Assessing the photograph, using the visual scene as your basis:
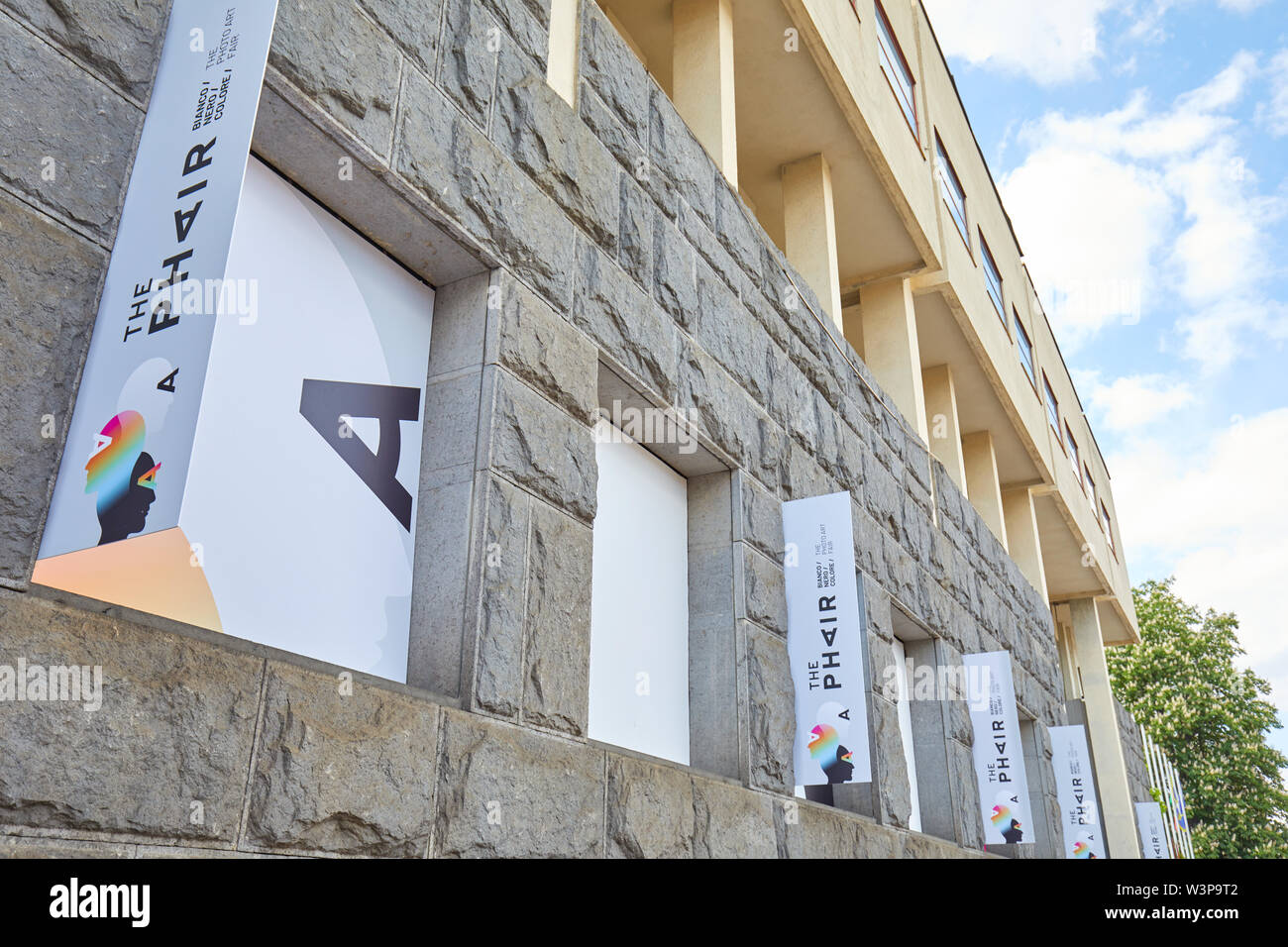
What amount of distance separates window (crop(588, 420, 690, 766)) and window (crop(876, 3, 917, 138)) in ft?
21.4

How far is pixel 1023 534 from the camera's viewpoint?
51.4ft

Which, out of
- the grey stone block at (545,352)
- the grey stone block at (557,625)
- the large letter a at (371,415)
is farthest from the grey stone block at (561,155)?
the grey stone block at (557,625)

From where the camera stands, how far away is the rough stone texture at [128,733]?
7.38 feet

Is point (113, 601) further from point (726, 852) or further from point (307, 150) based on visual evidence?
point (726, 852)

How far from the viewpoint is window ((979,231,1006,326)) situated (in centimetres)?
1405

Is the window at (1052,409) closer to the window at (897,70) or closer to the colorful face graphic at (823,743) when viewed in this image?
the window at (897,70)

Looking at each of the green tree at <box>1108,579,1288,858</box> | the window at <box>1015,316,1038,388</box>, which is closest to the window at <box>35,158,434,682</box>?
the window at <box>1015,316,1038,388</box>

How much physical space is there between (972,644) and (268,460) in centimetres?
819

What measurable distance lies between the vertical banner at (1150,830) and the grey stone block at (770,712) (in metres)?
14.4

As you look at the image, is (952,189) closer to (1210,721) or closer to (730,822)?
(730,822)

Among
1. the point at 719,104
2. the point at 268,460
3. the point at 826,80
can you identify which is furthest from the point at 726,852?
the point at 826,80

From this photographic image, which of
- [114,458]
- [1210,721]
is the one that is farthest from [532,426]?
[1210,721]

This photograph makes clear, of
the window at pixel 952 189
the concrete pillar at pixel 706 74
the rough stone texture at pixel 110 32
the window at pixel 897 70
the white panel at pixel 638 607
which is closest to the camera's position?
the rough stone texture at pixel 110 32

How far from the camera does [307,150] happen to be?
11.5ft
